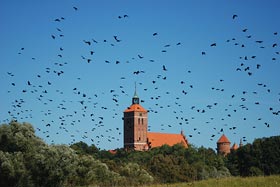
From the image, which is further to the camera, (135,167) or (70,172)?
(135,167)

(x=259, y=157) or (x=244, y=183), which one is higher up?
(x=259, y=157)

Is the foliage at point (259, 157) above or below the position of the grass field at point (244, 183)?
above

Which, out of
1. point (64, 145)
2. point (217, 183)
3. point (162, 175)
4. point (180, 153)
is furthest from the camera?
point (180, 153)

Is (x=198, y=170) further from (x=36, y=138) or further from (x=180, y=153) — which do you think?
(x=36, y=138)

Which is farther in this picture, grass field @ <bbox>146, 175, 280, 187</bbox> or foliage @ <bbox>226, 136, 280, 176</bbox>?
foliage @ <bbox>226, 136, 280, 176</bbox>

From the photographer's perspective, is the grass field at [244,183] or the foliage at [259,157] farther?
the foliage at [259,157]

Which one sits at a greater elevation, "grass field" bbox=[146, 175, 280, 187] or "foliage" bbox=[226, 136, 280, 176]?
"foliage" bbox=[226, 136, 280, 176]

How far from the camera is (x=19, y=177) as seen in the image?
167 feet

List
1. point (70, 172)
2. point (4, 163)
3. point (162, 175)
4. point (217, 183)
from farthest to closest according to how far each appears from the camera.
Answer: point (162, 175) → point (70, 172) → point (4, 163) → point (217, 183)

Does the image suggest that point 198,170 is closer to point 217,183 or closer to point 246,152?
point 246,152

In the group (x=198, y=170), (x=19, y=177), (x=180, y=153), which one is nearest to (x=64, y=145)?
(x=19, y=177)

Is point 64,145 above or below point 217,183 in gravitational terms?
above

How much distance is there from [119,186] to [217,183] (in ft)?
16.9

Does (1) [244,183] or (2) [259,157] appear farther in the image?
(2) [259,157]
